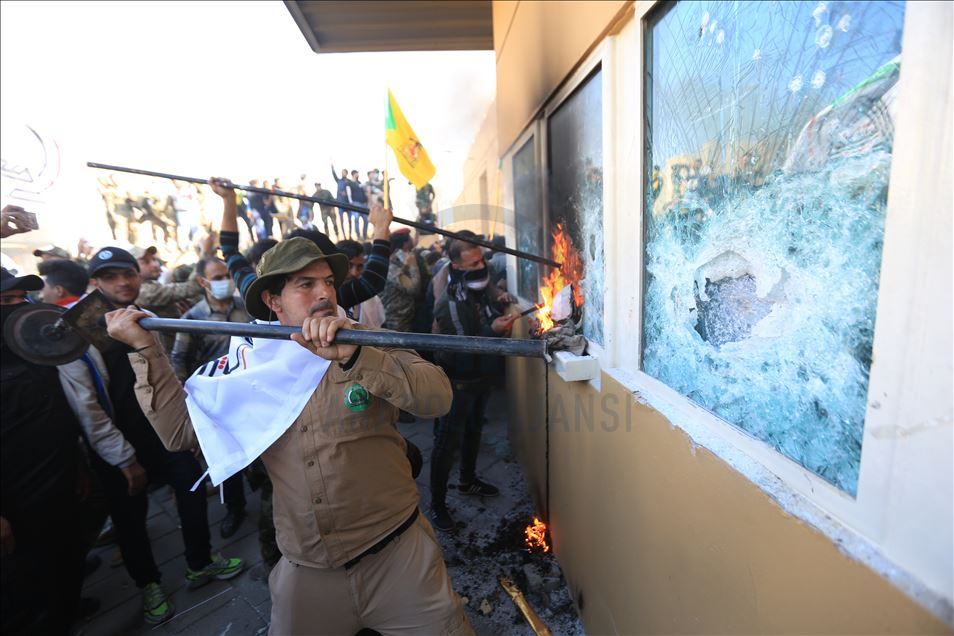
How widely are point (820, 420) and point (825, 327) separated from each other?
231 mm

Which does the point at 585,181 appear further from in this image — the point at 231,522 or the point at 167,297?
the point at 167,297

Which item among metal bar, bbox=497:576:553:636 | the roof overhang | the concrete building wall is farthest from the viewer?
the roof overhang

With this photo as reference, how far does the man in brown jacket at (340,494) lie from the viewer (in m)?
1.88

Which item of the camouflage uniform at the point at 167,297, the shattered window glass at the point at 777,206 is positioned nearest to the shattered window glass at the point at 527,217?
the shattered window glass at the point at 777,206

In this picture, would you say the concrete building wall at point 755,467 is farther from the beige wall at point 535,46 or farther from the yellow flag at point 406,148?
the yellow flag at point 406,148

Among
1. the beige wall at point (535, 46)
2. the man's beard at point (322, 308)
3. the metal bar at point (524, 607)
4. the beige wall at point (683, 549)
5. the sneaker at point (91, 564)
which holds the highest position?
the beige wall at point (535, 46)

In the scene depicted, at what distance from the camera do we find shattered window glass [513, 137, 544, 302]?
12.9 ft

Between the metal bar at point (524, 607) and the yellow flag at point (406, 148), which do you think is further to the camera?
the yellow flag at point (406, 148)

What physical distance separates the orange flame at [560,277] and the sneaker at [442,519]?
1853mm

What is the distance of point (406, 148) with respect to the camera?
A: 3736mm

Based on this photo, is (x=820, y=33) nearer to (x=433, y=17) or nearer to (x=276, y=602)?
(x=276, y=602)

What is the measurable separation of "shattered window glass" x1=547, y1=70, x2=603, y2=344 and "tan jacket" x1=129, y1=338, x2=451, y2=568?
1142 mm

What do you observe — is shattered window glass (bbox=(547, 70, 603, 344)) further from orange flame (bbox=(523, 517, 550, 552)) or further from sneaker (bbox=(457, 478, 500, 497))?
sneaker (bbox=(457, 478, 500, 497))

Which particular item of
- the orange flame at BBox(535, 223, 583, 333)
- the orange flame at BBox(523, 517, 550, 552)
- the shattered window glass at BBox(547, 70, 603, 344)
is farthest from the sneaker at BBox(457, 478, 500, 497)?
the shattered window glass at BBox(547, 70, 603, 344)
